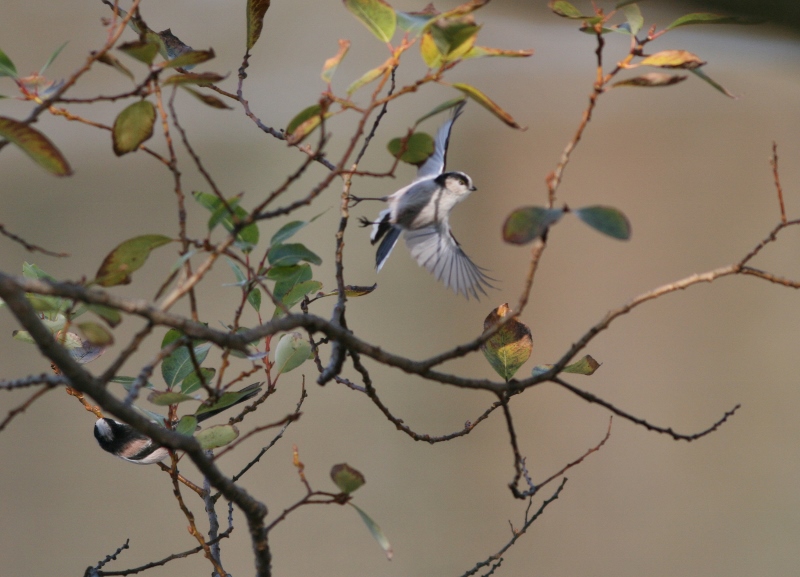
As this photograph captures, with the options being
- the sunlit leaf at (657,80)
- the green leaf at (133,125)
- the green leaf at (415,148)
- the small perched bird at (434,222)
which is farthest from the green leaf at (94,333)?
the small perched bird at (434,222)

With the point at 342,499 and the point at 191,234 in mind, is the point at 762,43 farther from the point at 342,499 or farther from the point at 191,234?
the point at 342,499

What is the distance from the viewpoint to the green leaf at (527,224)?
35cm

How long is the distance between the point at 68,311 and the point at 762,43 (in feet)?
5.55

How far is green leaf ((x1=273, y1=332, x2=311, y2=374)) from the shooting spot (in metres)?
0.61

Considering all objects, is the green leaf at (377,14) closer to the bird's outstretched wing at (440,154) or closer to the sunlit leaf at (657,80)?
the sunlit leaf at (657,80)

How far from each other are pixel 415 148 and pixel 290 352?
0.22 meters

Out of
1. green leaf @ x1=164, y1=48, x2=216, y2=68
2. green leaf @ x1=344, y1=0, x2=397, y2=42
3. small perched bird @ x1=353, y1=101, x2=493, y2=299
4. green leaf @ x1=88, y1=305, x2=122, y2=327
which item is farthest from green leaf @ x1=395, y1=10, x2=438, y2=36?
small perched bird @ x1=353, y1=101, x2=493, y2=299

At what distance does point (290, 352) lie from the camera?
2.00 ft

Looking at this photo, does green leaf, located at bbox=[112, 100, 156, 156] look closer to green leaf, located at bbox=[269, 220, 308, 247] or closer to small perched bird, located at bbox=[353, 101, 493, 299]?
green leaf, located at bbox=[269, 220, 308, 247]

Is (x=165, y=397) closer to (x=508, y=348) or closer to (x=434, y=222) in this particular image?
(x=508, y=348)

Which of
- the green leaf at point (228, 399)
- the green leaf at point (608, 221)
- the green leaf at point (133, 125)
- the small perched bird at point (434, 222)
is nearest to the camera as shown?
the green leaf at point (608, 221)

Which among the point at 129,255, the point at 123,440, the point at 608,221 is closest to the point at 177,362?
the point at 123,440

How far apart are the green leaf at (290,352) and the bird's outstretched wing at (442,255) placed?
11.0 inches

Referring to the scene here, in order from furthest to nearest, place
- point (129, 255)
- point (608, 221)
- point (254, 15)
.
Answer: point (254, 15), point (129, 255), point (608, 221)
